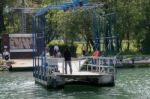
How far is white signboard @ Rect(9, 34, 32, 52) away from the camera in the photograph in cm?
6881

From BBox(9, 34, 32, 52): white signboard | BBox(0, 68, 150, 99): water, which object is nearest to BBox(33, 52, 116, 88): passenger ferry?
BBox(0, 68, 150, 99): water

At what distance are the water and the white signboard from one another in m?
25.3

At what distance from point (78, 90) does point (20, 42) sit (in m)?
35.8

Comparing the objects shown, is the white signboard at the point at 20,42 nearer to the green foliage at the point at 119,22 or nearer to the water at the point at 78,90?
the green foliage at the point at 119,22

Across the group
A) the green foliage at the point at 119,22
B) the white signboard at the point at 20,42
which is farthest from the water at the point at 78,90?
the white signboard at the point at 20,42

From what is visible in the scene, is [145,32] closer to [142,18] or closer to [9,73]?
[142,18]

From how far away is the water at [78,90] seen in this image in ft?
102

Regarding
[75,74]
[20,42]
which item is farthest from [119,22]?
[75,74]

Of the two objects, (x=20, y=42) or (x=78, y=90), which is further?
(x=20, y=42)

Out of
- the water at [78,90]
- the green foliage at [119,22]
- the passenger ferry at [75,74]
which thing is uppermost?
the green foliage at [119,22]

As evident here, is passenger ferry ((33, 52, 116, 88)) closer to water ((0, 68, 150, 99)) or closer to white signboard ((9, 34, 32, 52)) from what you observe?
water ((0, 68, 150, 99))

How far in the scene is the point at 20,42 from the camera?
69125 mm

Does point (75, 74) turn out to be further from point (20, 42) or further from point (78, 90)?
point (20, 42)

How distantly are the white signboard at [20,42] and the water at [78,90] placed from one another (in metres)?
25.3
